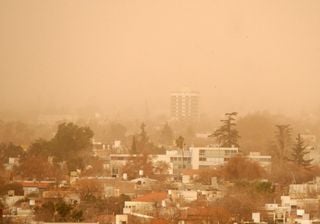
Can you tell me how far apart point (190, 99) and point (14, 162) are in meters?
21.2

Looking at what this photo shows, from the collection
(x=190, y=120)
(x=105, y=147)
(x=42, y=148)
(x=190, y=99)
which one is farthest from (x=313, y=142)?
(x=190, y=99)

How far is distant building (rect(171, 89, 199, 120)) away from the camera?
52.3 metres

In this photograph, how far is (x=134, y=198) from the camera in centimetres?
2864

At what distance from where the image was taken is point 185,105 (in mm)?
53625

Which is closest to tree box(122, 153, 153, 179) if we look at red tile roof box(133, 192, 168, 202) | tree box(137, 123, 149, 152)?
tree box(137, 123, 149, 152)

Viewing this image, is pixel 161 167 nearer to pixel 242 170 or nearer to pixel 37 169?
pixel 242 170

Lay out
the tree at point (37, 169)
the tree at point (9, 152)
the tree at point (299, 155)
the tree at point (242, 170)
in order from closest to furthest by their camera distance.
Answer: the tree at point (242, 170), the tree at point (37, 169), the tree at point (299, 155), the tree at point (9, 152)

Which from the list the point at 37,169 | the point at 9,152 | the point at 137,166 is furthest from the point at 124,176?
the point at 9,152

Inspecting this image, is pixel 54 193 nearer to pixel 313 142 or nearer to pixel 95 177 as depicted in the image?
pixel 95 177

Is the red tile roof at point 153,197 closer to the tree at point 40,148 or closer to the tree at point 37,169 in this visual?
the tree at point 37,169

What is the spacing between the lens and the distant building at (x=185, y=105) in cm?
5234

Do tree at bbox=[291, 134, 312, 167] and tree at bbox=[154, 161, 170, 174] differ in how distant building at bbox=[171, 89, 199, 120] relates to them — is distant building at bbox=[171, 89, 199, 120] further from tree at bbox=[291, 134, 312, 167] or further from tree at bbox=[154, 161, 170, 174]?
tree at bbox=[154, 161, 170, 174]

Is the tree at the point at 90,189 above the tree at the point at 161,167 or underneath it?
underneath

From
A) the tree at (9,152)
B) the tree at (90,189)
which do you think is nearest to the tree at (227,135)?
the tree at (9,152)
